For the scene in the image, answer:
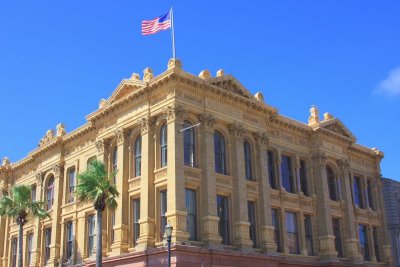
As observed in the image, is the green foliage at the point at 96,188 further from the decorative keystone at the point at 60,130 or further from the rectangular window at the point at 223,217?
the decorative keystone at the point at 60,130

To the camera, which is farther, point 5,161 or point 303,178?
point 5,161

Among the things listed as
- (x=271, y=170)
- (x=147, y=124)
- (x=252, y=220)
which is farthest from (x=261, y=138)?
(x=147, y=124)

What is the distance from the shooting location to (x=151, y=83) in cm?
3256

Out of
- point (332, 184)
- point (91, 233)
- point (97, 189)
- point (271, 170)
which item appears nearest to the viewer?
point (97, 189)

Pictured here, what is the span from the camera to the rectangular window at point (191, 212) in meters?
30.5

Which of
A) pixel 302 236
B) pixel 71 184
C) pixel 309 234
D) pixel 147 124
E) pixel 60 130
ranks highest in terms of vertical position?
pixel 60 130

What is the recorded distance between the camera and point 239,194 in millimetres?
32812

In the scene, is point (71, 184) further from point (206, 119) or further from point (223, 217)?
point (223, 217)

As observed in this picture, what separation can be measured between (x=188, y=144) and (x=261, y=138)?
244 inches

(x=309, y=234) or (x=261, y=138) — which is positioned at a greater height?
(x=261, y=138)

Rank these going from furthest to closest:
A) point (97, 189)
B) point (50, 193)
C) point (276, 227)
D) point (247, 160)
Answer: point (50, 193) < point (276, 227) < point (247, 160) < point (97, 189)

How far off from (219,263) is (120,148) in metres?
9.74

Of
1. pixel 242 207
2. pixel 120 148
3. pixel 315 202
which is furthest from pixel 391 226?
pixel 120 148

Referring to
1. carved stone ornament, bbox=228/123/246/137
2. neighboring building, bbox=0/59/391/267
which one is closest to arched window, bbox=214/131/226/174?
neighboring building, bbox=0/59/391/267
